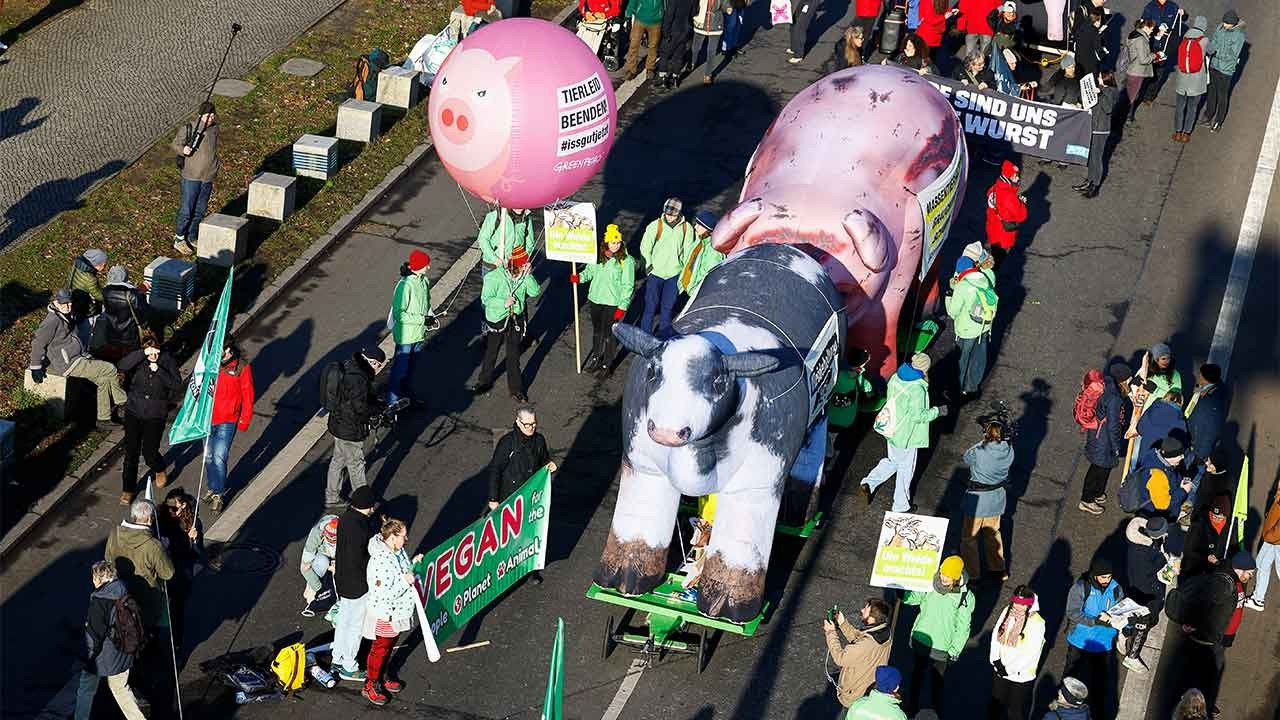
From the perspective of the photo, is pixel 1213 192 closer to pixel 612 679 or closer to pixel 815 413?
pixel 815 413

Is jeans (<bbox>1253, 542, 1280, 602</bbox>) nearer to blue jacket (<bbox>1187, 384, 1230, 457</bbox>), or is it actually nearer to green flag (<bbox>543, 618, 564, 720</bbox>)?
blue jacket (<bbox>1187, 384, 1230, 457</bbox>)

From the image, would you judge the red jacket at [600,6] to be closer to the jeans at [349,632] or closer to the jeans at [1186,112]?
the jeans at [1186,112]

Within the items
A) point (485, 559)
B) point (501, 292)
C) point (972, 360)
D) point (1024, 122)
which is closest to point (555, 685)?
point (485, 559)

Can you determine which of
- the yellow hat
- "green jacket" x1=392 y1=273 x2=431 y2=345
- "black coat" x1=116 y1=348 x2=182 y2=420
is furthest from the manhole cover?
the yellow hat

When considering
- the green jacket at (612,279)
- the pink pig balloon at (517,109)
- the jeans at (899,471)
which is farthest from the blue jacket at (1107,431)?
the pink pig balloon at (517,109)

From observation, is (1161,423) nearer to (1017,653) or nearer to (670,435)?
(1017,653)

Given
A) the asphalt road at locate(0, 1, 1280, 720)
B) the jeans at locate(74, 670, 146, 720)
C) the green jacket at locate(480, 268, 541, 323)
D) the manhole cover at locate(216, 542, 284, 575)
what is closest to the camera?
the jeans at locate(74, 670, 146, 720)
